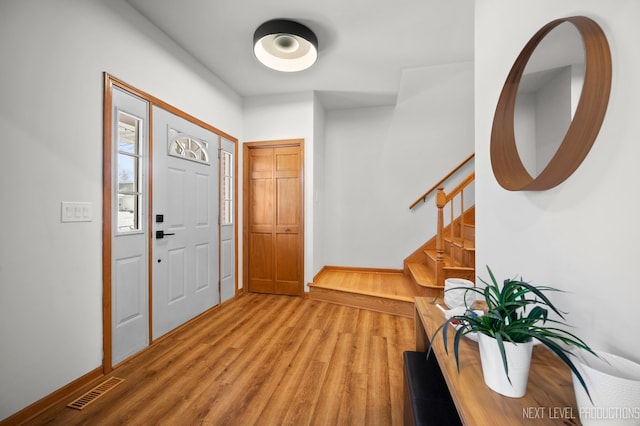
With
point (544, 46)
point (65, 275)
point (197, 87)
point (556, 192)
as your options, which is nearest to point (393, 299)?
point (556, 192)

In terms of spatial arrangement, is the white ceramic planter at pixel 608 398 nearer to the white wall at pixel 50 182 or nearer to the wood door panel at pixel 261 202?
the white wall at pixel 50 182

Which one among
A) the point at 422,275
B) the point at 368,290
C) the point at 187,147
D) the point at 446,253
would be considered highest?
the point at 187,147

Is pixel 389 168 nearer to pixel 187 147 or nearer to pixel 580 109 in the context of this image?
pixel 187 147

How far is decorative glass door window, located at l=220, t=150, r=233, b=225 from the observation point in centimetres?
321

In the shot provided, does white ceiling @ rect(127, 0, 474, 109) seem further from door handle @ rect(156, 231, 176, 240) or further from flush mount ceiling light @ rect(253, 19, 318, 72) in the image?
door handle @ rect(156, 231, 176, 240)

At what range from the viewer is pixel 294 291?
11.6 feet

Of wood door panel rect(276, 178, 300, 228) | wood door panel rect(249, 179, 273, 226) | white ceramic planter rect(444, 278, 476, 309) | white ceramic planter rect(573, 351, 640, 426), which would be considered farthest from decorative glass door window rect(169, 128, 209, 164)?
white ceramic planter rect(573, 351, 640, 426)

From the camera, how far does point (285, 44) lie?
7.82ft

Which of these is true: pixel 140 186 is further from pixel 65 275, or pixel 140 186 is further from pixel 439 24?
pixel 439 24

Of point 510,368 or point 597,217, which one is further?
point 597,217

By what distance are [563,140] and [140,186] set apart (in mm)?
2621

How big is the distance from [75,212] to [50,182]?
0.22 metres

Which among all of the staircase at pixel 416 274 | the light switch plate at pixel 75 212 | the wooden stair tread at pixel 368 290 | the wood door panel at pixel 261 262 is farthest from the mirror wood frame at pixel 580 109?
the wood door panel at pixel 261 262

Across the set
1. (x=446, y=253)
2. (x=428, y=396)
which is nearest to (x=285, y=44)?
(x=428, y=396)
